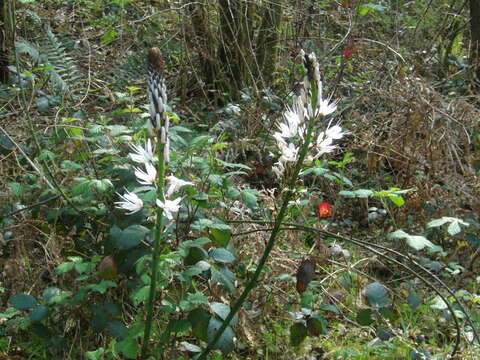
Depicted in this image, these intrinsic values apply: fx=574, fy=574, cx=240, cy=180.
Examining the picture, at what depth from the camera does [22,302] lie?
8.28ft

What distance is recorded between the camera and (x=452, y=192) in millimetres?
4379

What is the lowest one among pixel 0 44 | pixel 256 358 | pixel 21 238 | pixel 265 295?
pixel 256 358

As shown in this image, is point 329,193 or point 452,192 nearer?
point 452,192

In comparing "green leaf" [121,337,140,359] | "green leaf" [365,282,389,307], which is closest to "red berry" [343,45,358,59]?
"green leaf" [365,282,389,307]

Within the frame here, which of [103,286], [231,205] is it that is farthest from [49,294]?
[231,205]

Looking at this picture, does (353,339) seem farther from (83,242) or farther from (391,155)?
(391,155)

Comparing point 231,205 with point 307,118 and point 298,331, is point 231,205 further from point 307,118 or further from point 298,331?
point 307,118


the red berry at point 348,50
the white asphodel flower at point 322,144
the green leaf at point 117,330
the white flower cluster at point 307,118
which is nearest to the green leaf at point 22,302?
the green leaf at point 117,330

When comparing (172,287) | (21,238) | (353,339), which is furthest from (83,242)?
(353,339)

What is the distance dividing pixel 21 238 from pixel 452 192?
3094mm

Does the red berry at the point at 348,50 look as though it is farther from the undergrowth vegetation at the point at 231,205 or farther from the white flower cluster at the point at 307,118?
the white flower cluster at the point at 307,118

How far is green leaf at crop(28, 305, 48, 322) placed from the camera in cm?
249

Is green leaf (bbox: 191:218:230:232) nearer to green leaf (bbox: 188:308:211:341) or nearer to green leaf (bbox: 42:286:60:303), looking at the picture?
green leaf (bbox: 188:308:211:341)

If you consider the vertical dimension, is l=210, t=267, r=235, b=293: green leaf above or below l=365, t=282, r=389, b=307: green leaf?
above
